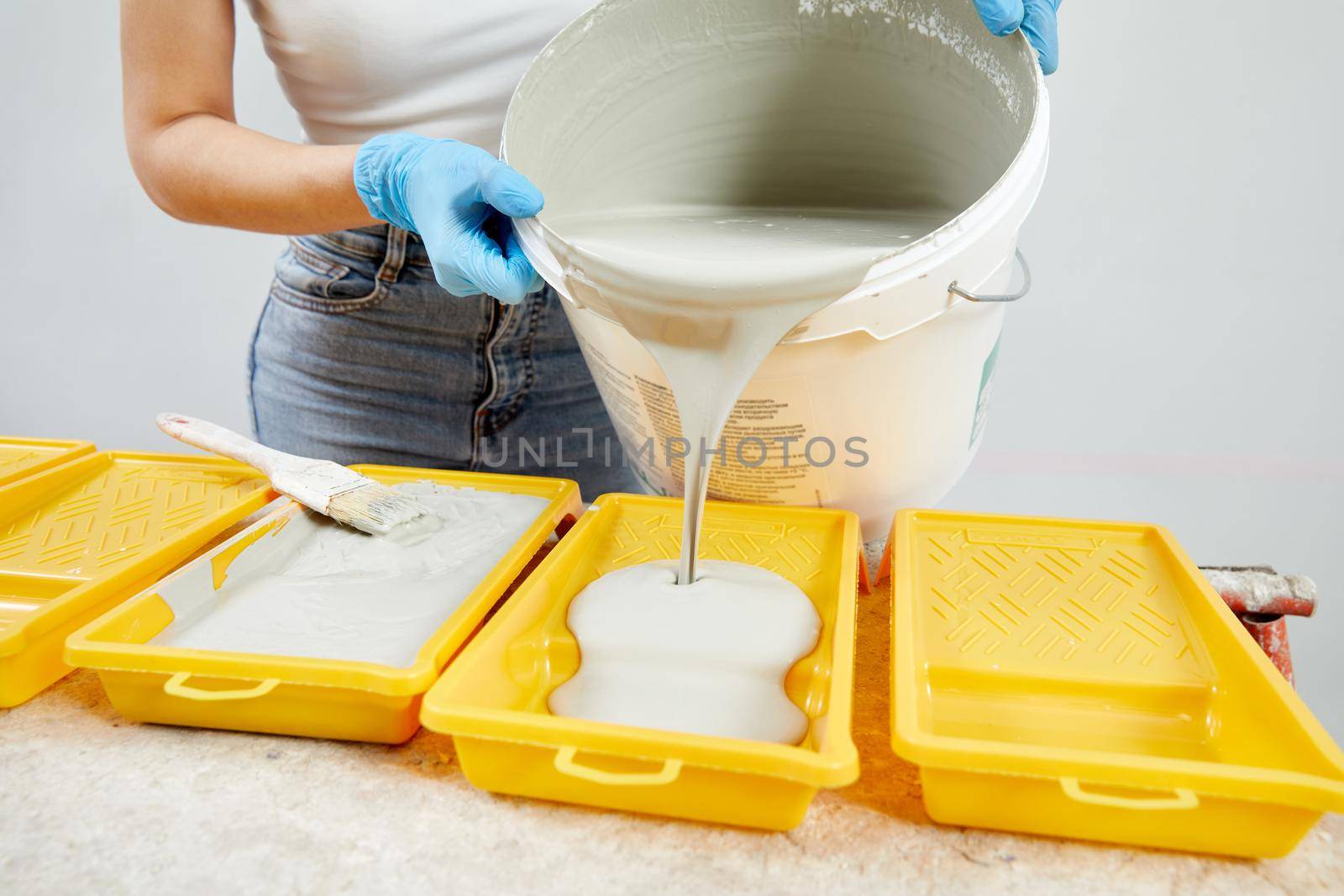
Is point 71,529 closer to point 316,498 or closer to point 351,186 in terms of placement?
point 316,498

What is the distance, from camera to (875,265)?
75cm

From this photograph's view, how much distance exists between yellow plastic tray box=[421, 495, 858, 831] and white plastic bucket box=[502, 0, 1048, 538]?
74mm

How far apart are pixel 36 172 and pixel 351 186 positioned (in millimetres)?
2299

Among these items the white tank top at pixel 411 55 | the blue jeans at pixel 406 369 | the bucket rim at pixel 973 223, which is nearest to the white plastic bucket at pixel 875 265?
the bucket rim at pixel 973 223

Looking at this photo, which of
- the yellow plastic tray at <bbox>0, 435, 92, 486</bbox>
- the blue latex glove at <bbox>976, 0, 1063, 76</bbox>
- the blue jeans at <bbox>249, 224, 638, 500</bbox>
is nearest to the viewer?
the blue latex glove at <bbox>976, 0, 1063, 76</bbox>

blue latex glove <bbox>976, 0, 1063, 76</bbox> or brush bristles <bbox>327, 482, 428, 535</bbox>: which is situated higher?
blue latex glove <bbox>976, 0, 1063, 76</bbox>

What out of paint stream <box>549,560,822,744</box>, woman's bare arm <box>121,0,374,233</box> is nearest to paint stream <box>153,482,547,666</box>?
paint stream <box>549,560,822,744</box>

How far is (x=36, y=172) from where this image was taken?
270 centimetres

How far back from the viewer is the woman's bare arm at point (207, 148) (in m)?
Answer: 1.06

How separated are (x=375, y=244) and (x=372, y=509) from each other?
1.45ft

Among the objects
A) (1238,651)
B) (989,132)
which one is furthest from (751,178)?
(1238,651)

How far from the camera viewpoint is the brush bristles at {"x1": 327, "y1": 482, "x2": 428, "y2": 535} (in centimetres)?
103

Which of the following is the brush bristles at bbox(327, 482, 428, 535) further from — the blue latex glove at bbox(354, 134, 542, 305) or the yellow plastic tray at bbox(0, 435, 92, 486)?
the yellow plastic tray at bbox(0, 435, 92, 486)

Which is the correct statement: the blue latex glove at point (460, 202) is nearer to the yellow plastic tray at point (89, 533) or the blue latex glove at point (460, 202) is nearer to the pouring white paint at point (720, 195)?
the pouring white paint at point (720, 195)
